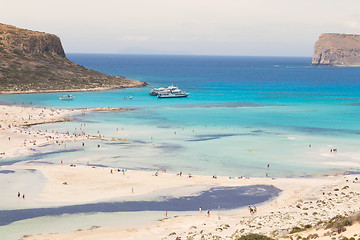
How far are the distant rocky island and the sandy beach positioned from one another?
85350mm

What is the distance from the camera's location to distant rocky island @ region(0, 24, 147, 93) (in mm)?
151250

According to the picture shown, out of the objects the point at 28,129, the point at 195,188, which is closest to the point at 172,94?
the point at 28,129

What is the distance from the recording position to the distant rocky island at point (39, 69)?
151m

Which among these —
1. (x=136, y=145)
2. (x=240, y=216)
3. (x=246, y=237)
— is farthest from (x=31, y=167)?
(x=246, y=237)

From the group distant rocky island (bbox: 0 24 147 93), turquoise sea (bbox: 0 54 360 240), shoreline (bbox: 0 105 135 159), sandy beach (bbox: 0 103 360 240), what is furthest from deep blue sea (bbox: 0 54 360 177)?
distant rocky island (bbox: 0 24 147 93)

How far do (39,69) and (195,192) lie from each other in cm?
12661

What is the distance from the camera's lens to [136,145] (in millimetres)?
73188

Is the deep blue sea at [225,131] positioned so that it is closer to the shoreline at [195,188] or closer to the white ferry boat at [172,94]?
the white ferry boat at [172,94]

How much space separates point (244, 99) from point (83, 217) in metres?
101

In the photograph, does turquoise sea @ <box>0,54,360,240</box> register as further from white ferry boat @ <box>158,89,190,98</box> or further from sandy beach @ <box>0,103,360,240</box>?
A: white ferry boat @ <box>158,89,190,98</box>

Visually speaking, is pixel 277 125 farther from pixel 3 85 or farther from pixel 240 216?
pixel 3 85

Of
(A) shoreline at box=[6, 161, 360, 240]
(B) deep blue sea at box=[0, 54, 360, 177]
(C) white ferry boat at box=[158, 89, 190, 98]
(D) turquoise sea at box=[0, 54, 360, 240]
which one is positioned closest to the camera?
(A) shoreline at box=[6, 161, 360, 240]

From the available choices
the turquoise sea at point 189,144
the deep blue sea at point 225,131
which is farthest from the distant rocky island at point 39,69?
the turquoise sea at point 189,144

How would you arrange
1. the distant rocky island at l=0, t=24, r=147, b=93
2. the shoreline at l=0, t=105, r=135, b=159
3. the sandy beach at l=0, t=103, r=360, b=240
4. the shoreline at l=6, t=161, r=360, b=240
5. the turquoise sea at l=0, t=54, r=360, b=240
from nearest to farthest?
the sandy beach at l=0, t=103, r=360, b=240 → the shoreline at l=6, t=161, r=360, b=240 → the turquoise sea at l=0, t=54, r=360, b=240 → the shoreline at l=0, t=105, r=135, b=159 → the distant rocky island at l=0, t=24, r=147, b=93
